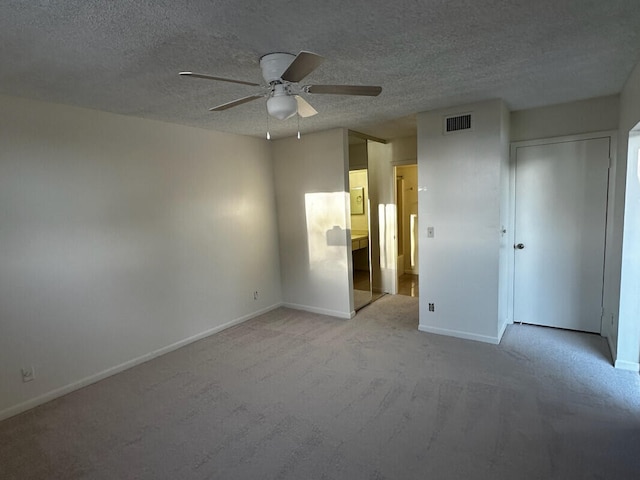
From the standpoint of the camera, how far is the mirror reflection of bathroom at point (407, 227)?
263 inches

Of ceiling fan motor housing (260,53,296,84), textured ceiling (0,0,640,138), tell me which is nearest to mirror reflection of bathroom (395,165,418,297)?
textured ceiling (0,0,640,138)

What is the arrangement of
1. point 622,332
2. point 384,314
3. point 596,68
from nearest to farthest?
point 596,68, point 622,332, point 384,314

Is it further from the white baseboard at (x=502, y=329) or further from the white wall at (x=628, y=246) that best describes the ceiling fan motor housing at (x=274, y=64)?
the white baseboard at (x=502, y=329)

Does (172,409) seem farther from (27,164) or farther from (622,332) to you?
(622,332)

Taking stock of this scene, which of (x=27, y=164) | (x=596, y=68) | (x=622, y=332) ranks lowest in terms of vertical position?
(x=622, y=332)

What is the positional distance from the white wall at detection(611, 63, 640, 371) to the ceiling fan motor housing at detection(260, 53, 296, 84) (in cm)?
270

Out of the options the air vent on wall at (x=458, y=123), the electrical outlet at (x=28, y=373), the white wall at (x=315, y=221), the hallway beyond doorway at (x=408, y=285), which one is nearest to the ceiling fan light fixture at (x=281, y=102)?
the air vent on wall at (x=458, y=123)

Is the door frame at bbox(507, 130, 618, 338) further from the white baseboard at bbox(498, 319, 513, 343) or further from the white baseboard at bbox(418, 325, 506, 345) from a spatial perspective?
the white baseboard at bbox(418, 325, 506, 345)

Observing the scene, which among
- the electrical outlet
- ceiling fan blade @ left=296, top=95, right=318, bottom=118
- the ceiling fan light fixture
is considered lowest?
the electrical outlet

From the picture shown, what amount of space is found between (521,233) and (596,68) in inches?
75.9

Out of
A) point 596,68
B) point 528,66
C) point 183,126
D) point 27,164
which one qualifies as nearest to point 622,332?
point 596,68

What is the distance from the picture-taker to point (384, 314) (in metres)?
4.82

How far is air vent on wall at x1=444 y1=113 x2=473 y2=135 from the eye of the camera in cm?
363

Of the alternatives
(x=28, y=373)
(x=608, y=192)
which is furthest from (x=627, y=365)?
(x=28, y=373)
